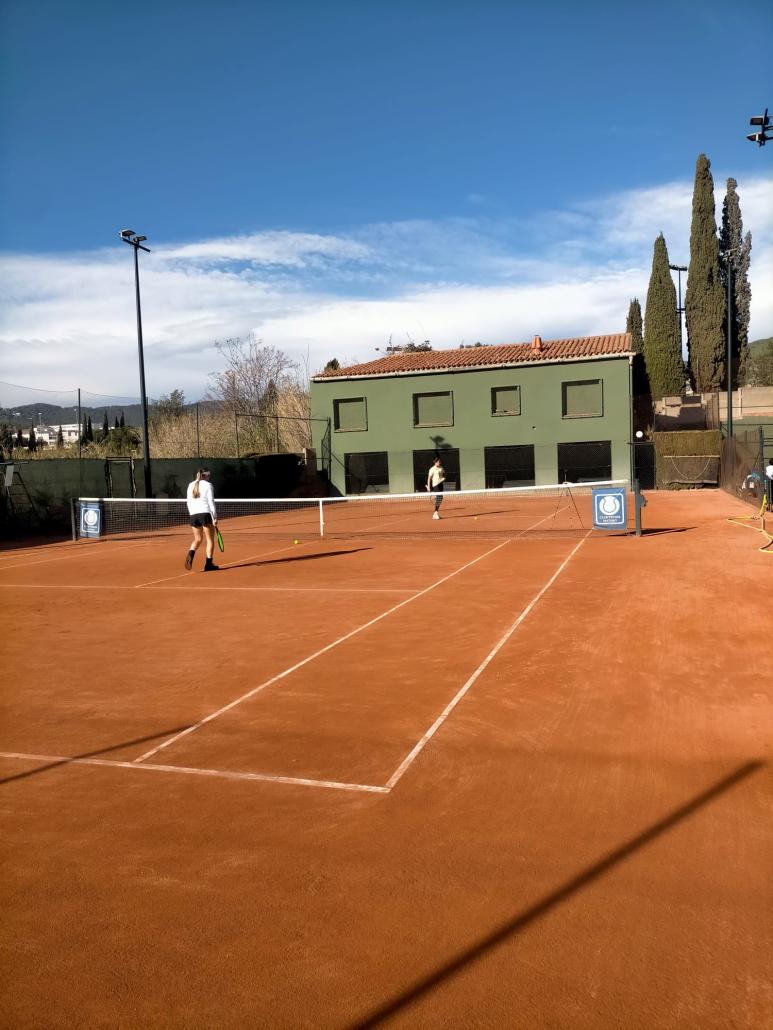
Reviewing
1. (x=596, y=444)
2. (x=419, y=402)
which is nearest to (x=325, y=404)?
(x=419, y=402)

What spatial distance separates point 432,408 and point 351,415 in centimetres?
381

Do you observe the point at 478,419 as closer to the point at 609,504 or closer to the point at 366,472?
the point at 366,472

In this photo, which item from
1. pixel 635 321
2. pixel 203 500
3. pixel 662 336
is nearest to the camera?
pixel 203 500

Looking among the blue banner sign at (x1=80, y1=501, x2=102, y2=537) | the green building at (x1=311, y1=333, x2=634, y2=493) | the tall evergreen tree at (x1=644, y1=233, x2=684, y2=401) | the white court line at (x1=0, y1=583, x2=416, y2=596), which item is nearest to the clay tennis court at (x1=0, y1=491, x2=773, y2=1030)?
the white court line at (x1=0, y1=583, x2=416, y2=596)

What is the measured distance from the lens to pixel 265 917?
3408 millimetres

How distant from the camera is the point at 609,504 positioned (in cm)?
1742

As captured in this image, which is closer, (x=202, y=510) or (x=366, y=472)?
(x=202, y=510)

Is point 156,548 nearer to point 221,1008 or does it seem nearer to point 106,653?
point 106,653

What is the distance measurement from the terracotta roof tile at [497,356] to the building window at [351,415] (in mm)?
1242

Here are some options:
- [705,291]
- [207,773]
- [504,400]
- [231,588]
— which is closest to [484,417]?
[504,400]

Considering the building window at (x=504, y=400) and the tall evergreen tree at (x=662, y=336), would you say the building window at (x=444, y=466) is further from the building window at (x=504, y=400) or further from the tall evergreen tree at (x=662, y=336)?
the tall evergreen tree at (x=662, y=336)

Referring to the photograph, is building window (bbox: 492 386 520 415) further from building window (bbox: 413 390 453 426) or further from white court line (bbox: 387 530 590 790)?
white court line (bbox: 387 530 590 790)

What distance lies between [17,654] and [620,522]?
41.7 ft

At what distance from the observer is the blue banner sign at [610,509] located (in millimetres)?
17203
